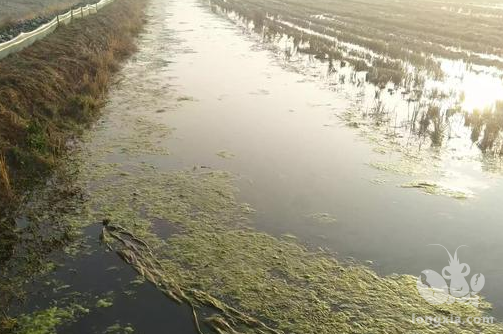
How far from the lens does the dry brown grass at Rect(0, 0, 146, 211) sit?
850 cm

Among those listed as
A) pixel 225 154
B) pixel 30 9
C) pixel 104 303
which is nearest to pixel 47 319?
pixel 104 303

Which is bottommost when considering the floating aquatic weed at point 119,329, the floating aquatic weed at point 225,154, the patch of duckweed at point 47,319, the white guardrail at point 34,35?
the floating aquatic weed at point 119,329

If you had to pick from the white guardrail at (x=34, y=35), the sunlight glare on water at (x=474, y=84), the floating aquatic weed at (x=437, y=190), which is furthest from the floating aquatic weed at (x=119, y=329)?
the sunlight glare on water at (x=474, y=84)

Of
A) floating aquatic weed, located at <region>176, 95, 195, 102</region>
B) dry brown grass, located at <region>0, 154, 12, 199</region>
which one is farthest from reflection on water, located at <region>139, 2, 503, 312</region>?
dry brown grass, located at <region>0, 154, 12, 199</region>

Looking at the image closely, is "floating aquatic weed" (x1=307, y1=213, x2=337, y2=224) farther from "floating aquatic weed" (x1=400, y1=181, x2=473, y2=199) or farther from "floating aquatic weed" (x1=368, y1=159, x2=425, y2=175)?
"floating aquatic weed" (x1=368, y1=159, x2=425, y2=175)

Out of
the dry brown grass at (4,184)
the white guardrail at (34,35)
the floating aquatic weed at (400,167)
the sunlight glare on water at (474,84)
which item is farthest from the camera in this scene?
the sunlight glare on water at (474,84)

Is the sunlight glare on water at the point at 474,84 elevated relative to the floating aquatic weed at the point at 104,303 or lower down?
elevated

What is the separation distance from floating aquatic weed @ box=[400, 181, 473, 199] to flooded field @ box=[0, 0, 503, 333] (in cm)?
5

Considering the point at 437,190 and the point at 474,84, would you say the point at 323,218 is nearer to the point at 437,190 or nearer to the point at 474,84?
the point at 437,190

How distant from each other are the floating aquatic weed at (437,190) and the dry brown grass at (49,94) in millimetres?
7451

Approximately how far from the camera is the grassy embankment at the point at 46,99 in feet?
27.0

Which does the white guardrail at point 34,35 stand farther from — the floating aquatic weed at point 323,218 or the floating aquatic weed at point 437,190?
the floating aquatic weed at point 437,190

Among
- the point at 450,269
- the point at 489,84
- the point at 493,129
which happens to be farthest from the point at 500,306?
the point at 489,84

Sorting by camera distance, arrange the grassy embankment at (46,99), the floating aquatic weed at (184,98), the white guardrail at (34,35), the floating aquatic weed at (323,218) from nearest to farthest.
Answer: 1. the floating aquatic weed at (323,218)
2. the grassy embankment at (46,99)
3. the white guardrail at (34,35)
4. the floating aquatic weed at (184,98)
